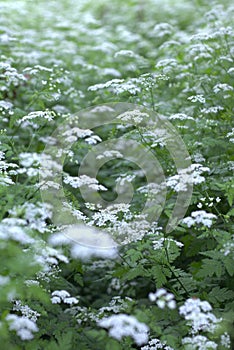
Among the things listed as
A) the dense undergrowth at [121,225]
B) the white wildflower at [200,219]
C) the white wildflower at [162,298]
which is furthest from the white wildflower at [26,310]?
the white wildflower at [200,219]

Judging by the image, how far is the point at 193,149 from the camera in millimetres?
4992

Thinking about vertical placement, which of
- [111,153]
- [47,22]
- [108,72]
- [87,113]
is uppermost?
[47,22]

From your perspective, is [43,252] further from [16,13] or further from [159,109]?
[16,13]

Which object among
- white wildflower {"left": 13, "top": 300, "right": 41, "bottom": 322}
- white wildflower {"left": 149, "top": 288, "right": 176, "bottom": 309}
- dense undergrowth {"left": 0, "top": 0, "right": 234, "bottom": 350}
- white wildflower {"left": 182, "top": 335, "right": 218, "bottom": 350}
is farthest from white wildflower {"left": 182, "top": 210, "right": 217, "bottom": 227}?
white wildflower {"left": 13, "top": 300, "right": 41, "bottom": 322}

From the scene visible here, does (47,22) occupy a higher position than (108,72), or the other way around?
(47,22)

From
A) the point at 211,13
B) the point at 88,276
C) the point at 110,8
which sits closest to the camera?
the point at 88,276

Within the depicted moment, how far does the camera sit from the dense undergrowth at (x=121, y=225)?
3.20 meters

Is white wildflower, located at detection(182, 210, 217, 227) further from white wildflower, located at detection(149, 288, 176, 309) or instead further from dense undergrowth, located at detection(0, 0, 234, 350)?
white wildflower, located at detection(149, 288, 176, 309)

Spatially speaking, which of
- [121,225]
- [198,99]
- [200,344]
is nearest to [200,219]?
[121,225]

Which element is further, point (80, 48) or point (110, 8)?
point (110, 8)

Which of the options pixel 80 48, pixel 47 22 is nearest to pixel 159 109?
pixel 80 48

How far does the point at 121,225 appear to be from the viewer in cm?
407

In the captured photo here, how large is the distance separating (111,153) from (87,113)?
1.56 metres

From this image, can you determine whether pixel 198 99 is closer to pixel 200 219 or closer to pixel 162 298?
pixel 200 219
